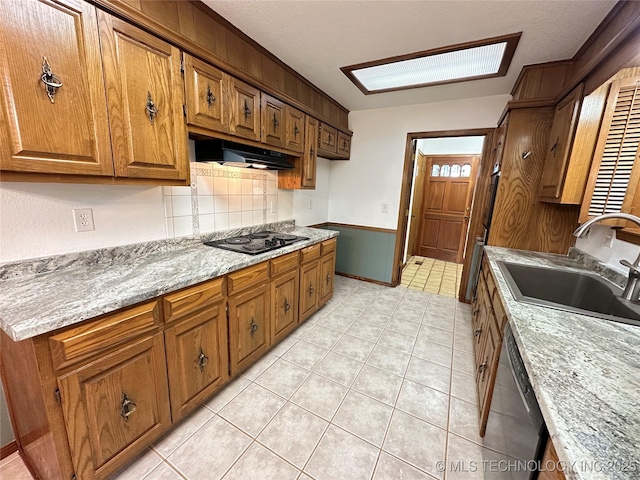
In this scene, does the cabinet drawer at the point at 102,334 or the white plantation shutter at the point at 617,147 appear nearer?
the cabinet drawer at the point at 102,334

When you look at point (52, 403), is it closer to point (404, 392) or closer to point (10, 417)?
point (10, 417)

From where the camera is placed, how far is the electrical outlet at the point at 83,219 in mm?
1338

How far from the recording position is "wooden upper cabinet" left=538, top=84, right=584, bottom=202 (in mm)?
1646

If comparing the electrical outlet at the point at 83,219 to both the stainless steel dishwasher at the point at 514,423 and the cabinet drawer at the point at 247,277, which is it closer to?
the cabinet drawer at the point at 247,277

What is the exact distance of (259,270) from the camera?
5.84 ft

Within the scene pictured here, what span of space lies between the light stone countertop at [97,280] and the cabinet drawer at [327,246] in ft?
2.84

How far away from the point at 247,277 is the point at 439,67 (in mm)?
Result: 2341

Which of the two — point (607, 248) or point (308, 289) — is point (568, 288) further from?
point (308, 289)

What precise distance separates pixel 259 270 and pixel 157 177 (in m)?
0.82

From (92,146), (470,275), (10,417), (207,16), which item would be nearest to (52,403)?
(10,417)

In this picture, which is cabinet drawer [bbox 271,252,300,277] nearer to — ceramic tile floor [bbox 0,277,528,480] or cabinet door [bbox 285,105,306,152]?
ceramic tile floor [bbox 0,277,528,480]

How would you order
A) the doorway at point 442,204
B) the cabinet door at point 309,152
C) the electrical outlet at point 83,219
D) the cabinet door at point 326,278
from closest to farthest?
the electrical outlet at point 83,219
the cabinet door at point 309,152
the cabinet door at point 326,278
the doorway at point 442,204

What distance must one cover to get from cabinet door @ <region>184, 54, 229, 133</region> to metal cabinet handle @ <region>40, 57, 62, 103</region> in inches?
21.9

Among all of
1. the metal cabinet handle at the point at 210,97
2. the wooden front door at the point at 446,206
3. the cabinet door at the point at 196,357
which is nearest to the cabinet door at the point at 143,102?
the metal cabinet handle at the point at 210,97
